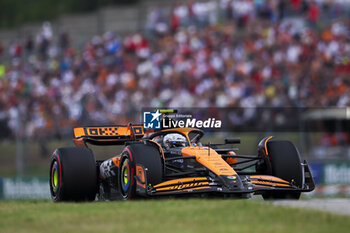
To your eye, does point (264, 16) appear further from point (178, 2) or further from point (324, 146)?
point (324, 146)

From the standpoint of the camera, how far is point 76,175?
10.0m

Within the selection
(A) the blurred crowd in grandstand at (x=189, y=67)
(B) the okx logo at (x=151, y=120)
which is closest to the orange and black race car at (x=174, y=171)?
(B) the okx logo at (x=151, y=120)

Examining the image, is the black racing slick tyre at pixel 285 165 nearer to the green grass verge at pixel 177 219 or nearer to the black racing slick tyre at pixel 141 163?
the black racing slick tyre at pixel 141 163

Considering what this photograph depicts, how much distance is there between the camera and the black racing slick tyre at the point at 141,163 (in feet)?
30.3

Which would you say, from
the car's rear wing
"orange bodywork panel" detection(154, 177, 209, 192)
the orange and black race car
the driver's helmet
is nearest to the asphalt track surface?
the orange and black race car

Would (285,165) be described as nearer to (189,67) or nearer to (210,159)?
(210,159)

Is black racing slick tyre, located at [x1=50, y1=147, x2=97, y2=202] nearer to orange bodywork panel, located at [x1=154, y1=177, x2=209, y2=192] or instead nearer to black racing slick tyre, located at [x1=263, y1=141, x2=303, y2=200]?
orange bodywork panel, located at [x1=154, y1=177, x2=209, y2=192]

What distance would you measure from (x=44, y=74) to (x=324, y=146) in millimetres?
10257

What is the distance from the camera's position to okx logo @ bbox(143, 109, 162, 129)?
1039 cm

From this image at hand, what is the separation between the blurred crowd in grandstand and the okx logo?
716 cm

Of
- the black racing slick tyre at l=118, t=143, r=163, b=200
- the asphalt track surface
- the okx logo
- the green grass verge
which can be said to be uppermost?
the okx logo

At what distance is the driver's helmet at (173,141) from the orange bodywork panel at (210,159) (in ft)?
1.34

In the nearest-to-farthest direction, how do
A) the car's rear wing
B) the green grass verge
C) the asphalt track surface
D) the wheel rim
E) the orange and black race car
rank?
the green grass verge < the asphalt track surface < the orange and black race car < the wheel rim < the car's rear wing

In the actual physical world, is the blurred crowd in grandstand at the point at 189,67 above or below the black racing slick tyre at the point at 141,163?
above
